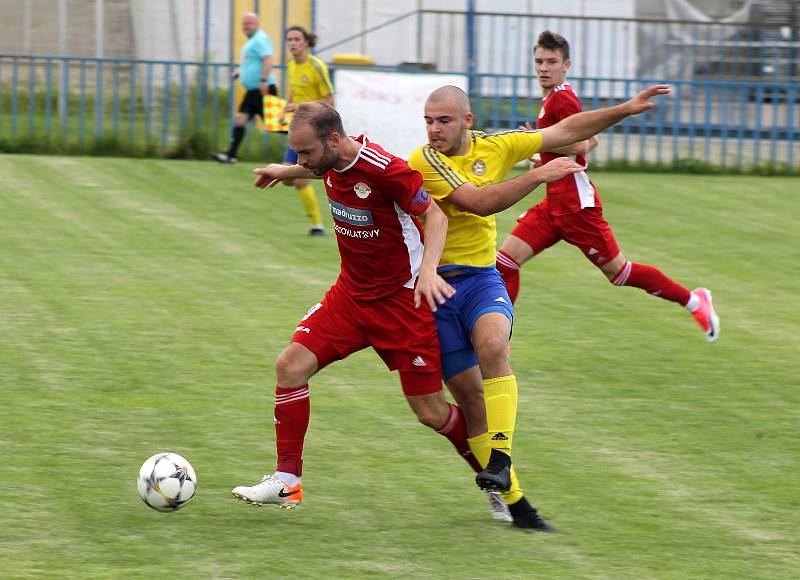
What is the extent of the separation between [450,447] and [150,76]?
12669mm

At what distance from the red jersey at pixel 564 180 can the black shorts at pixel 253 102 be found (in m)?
9.11

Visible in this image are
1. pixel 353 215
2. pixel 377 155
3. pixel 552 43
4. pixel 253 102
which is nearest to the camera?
pixel 377 155

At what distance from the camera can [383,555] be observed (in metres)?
5.26

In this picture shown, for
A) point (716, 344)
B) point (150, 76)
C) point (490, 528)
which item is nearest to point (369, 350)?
point (716, 344)

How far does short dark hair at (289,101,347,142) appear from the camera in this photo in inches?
214

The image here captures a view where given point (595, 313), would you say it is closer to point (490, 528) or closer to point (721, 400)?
point (721, 400)

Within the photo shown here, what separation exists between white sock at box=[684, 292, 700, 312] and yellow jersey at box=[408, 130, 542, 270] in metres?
3.56

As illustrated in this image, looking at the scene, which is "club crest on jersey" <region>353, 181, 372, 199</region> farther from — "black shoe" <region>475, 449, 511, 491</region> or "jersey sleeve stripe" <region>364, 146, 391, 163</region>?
"black shoe" <region>475, 449, 511, 491</region>

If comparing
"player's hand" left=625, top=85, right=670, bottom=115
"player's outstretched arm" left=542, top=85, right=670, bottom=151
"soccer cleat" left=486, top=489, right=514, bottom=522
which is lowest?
"soccer cleat" left=486, top=489, right=514, bottom=522

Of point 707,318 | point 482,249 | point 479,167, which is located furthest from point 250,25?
point 482,249

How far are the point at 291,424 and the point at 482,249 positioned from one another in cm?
113

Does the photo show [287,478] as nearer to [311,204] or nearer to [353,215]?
[353,215]

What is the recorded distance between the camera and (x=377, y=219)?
5.65 metres

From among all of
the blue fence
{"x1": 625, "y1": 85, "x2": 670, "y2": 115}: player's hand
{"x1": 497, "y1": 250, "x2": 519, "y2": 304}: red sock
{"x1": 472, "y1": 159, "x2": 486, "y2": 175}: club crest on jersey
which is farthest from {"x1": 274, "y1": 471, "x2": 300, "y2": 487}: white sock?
the blue fence
